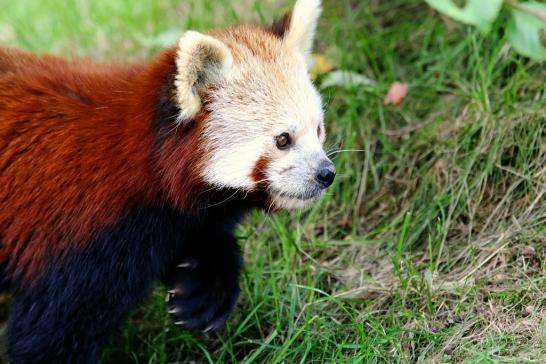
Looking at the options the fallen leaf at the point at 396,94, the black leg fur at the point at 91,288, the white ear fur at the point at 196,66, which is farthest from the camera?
the fallen leaf at the point at 396,94

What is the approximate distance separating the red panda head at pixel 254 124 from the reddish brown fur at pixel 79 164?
0.09 metres

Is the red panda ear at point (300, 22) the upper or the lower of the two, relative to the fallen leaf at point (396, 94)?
upper

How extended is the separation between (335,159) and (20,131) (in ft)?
6.68

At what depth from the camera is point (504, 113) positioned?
180 inches

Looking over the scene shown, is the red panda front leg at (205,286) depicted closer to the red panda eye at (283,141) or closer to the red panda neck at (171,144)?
the red panda neck at (171,144)

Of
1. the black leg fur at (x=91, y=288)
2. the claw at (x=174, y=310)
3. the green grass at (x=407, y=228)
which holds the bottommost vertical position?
the green grass at (x=407, y=228)

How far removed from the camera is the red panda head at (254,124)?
11.5 feet

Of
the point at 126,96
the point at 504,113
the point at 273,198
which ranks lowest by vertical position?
the point at 504,113

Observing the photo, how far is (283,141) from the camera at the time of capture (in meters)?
3.56

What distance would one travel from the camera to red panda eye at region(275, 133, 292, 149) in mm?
3555

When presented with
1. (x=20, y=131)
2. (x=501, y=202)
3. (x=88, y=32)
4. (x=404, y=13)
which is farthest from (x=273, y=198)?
(x=88, y=32)

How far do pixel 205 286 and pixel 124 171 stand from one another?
0.79 metres

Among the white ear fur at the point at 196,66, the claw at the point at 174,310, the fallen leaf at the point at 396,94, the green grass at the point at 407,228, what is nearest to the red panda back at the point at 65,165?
the white ear fur at the point at 196,66

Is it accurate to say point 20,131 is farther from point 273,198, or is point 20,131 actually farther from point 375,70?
point 375,70
